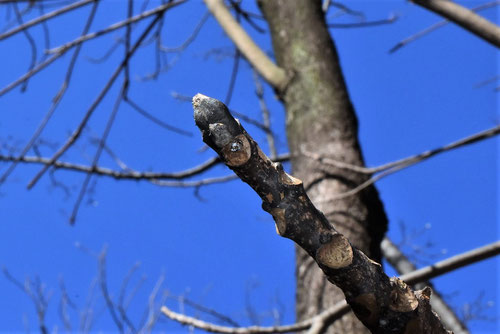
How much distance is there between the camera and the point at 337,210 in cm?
156

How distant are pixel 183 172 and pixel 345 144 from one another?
86 cm

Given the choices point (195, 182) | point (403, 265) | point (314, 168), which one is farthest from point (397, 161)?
point (403, 265)

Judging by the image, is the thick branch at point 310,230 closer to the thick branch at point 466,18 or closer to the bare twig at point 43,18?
the thick branch at point 466,18

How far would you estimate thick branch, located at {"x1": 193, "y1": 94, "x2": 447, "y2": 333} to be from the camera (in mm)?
391

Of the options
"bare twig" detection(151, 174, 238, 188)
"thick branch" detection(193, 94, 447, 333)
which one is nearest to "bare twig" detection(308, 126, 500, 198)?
"bare twig" detection(151, 174, 238, 188)

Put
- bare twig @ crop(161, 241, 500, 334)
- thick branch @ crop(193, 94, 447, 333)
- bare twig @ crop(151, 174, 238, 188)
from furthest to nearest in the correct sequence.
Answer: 1. bare twig @ crop(151, 174, 238, 188)
2. bare twig @ crop(161, 241, 500, 334)
3. thick branch @ crop(193, 94, 447, 333)

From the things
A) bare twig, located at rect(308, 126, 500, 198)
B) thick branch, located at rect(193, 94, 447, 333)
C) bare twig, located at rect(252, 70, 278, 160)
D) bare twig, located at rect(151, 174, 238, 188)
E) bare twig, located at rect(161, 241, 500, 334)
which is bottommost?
thick branch, located at rect(193, 94, 447, 333)

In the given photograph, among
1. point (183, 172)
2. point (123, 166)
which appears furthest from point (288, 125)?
point (123, 166)

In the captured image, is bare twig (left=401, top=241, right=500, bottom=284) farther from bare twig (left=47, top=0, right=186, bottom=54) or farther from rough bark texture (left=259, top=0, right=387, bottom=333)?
bare twig (left=47, top=0, right=186, bottom=54)

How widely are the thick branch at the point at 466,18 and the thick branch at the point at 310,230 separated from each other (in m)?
1.30

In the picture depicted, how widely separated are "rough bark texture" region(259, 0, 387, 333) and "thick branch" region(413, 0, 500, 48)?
382 mm

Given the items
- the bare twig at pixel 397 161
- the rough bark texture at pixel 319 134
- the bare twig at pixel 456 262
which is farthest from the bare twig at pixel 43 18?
the bare twig at pixel 456 262

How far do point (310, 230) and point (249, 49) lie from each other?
1701 millimetres

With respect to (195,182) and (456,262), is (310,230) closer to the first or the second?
(456,262)
